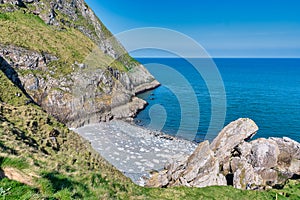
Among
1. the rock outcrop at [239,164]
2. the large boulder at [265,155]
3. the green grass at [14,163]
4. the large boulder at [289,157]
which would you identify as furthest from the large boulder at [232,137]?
the green grass at [14,163]

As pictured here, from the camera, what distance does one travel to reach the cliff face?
48.6m

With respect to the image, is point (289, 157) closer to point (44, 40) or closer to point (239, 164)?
point (239, 164)

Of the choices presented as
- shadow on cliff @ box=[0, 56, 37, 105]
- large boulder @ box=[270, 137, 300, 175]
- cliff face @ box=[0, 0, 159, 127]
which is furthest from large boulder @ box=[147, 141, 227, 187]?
shadow on cliff @ box=[0, 56, 37, 105]

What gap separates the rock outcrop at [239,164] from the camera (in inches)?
910

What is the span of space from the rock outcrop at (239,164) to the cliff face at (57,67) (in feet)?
104

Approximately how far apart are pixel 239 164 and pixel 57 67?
152ft

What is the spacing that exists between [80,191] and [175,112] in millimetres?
61456

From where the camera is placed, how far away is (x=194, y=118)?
61656 millimetres

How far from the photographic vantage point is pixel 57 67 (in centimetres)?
5444

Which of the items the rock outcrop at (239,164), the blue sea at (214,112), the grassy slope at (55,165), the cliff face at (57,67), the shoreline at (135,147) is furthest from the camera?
the blue sea at (214,112)

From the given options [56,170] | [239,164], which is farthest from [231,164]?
[56,170]

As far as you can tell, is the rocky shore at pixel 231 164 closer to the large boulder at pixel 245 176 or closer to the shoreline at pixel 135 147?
the large boulder at pixel 245 176

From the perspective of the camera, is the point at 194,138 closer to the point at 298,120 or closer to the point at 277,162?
the point at 277,162

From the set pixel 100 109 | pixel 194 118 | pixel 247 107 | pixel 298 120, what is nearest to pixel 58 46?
pixel 100 109
